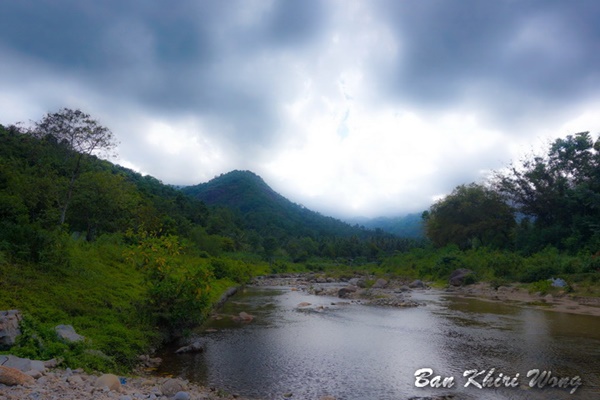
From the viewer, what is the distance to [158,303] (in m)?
16.8

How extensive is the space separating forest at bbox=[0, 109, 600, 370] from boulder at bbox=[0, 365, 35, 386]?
255cm

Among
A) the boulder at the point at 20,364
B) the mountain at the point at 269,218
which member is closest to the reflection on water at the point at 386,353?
the boulder at the point at 20,364

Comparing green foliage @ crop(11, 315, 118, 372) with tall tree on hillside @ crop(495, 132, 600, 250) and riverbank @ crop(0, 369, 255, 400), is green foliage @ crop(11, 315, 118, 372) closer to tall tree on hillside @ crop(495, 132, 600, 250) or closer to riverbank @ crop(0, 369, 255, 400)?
riverbank @ crop(0, 369, 255, 400)

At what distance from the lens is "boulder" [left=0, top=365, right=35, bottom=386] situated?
25.5 feet

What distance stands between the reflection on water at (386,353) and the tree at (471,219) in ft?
130

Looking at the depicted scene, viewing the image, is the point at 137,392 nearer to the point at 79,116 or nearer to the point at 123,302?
the point at 123,302

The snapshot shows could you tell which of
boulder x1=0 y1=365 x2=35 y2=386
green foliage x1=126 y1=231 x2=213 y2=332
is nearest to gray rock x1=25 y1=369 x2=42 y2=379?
boulder x1=0 y1=365 x2=35 y2=386

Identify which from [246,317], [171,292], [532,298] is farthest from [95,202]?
[532,298]

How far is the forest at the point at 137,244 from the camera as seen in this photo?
15391mm

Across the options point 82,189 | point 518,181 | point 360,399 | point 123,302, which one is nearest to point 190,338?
point 123,302

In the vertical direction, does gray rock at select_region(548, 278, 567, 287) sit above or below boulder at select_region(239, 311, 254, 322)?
above

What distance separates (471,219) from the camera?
66.7 m

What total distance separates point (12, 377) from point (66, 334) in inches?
185

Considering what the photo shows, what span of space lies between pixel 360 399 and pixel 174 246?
1147cm
